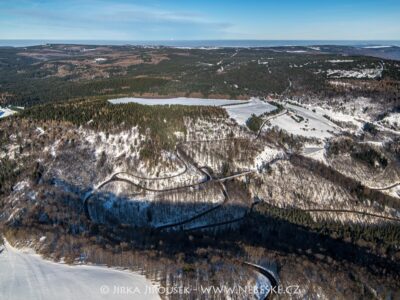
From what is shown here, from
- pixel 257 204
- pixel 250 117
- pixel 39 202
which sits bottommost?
pixel 257 204

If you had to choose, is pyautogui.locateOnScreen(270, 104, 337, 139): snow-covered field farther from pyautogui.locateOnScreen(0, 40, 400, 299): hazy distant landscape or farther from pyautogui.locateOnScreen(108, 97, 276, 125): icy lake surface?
pyautogui.locateOnScreen(108, 97, 276, 125): icy lake surface

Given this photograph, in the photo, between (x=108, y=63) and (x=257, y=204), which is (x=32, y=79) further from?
(x=257, y=204)

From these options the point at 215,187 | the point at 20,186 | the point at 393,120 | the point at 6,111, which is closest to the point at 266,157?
the point at 215,187

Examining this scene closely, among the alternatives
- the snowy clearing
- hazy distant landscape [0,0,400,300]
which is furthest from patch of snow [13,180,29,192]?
the snowy clearing

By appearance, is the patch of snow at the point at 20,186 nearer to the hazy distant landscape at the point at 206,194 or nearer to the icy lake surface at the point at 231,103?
the hazy distant landscape at the point at 206,194

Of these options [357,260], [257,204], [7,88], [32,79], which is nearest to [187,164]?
[257,204]

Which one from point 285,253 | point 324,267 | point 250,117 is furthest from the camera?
point 250,117
